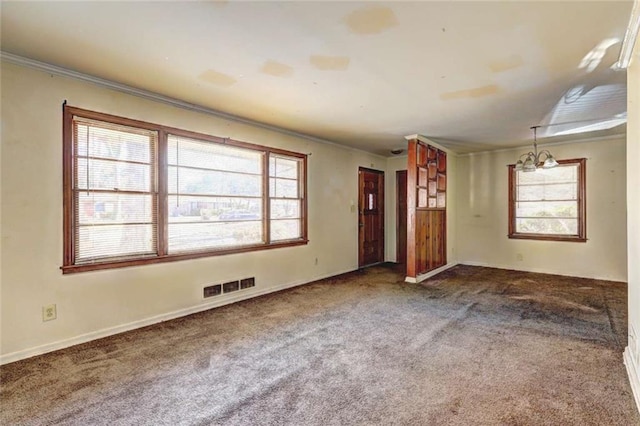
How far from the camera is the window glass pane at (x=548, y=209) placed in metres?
5.69

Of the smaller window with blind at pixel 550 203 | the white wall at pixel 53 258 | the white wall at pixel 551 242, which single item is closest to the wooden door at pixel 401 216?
the white wall at pixel 551 242

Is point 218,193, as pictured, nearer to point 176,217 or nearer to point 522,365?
point 176,217

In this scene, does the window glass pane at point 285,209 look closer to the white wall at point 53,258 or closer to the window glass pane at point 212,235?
the window glass pane at point 212,235

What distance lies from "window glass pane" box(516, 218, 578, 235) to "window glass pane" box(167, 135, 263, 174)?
5.08m

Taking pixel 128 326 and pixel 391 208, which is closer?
pixel 128 326

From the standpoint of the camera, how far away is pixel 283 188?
16.0 feet

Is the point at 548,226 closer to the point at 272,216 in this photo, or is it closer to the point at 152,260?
the point at 272,216

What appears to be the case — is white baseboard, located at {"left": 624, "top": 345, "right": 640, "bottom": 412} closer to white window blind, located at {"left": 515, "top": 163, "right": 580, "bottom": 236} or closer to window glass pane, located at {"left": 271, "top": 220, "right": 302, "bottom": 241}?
window glass pane, located at {"left": 271, "top": 220, "right": 302, "bottom": 241}

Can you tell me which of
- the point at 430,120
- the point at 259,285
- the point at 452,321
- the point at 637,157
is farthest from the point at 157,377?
the point at 430,120

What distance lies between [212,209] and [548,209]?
19.2 ft

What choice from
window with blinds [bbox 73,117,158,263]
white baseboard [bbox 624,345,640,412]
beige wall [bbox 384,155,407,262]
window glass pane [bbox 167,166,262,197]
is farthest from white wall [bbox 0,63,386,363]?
beige wall [bbox 384,155,407,262]

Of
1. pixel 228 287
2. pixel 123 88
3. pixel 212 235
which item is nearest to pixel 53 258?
pixel 212 235

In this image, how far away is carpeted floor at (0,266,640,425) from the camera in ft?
6.14

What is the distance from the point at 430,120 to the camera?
13.9 feet
